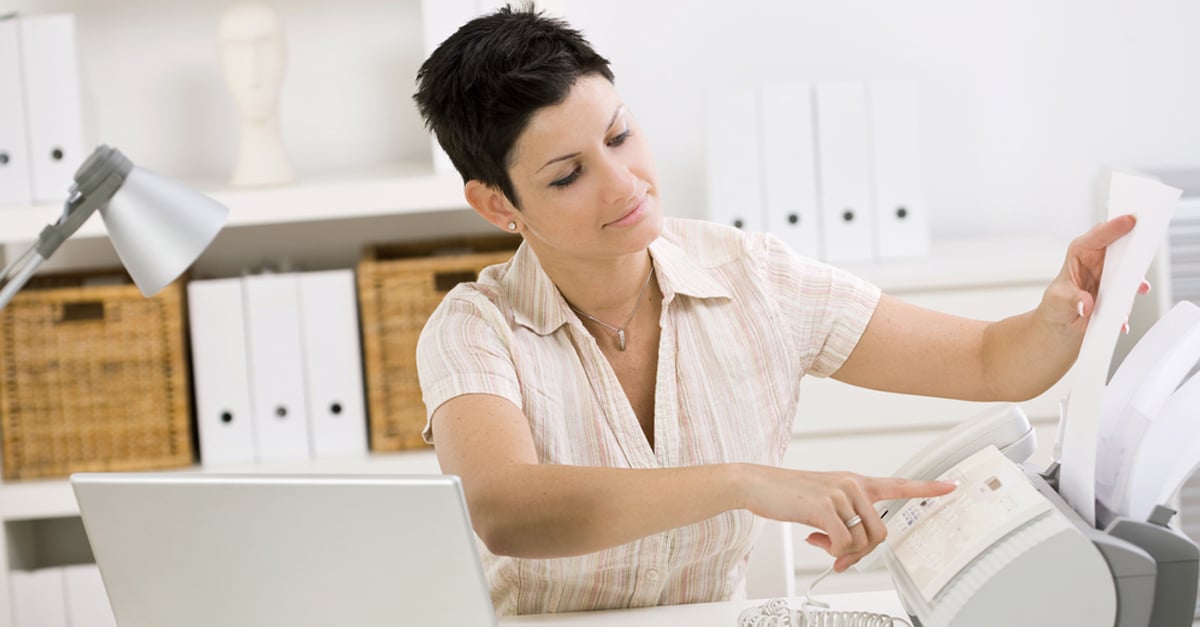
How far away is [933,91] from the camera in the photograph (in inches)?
113

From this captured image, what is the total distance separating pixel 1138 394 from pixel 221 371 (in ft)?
6.18

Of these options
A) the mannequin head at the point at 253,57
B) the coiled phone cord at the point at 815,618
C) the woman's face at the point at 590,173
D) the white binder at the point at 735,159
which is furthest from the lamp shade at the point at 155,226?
the white binder at the point at 735,159

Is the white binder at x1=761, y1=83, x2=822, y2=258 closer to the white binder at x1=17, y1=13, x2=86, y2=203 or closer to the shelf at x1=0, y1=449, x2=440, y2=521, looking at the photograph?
the shelf at x1=0, y1=449, x2=440, y2=521

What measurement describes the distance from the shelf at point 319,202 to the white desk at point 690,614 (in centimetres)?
120

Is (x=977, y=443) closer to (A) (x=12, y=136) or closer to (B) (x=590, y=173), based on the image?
(B) (x=590, y=173)

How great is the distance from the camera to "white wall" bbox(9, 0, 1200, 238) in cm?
281

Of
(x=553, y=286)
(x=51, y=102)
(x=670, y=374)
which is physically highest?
(x=51, y=102)

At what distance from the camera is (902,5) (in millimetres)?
2857

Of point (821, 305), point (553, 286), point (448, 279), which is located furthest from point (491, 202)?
point (448, 279)

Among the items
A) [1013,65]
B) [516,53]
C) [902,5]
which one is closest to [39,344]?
[516,53]

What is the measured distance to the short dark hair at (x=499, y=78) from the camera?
144 cm

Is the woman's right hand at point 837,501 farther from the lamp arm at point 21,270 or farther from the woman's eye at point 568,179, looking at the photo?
the lamp arm at point 21,270

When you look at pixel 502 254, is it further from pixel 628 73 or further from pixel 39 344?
pixel 39 344

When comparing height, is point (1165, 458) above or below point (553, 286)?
below
